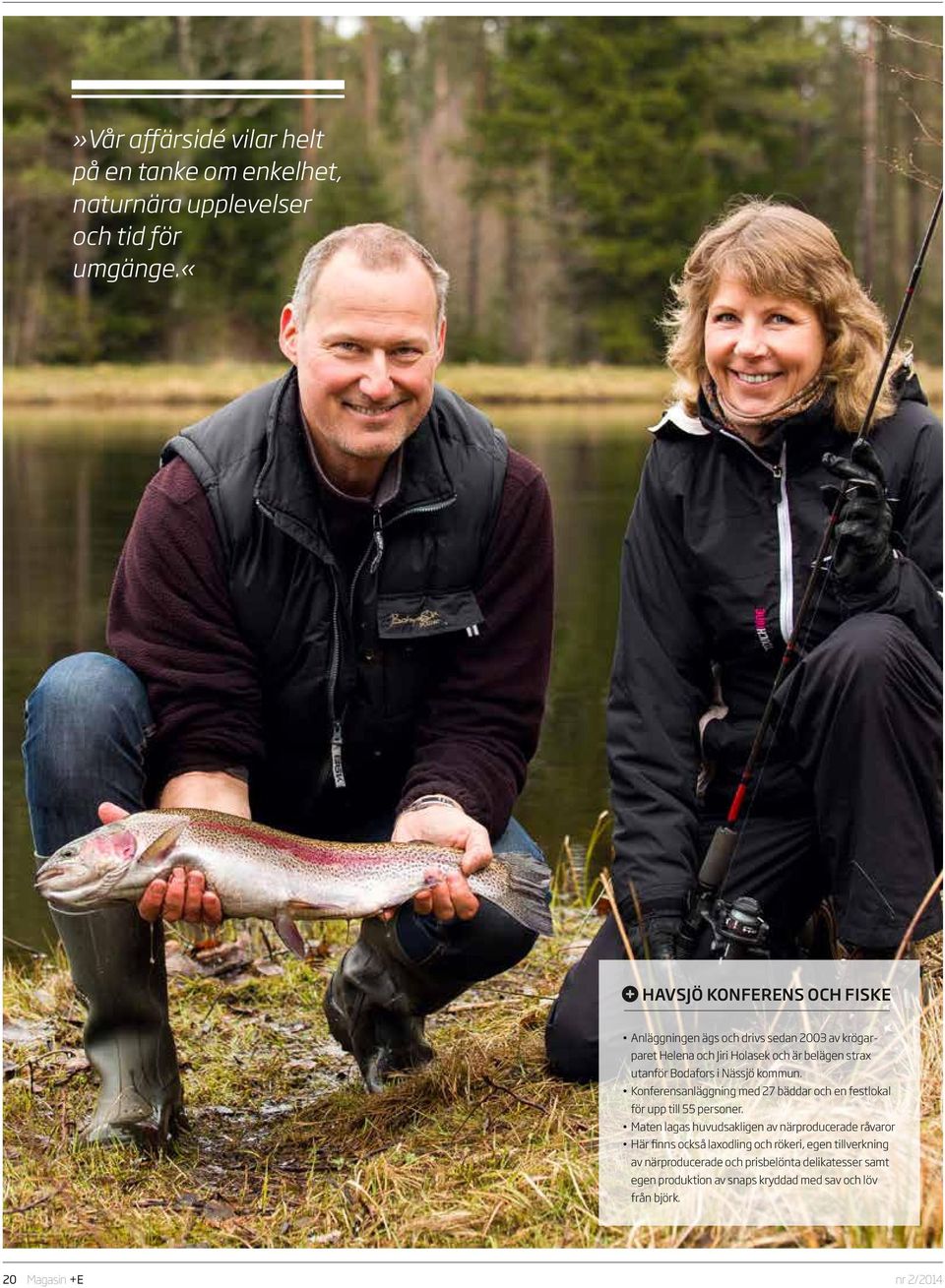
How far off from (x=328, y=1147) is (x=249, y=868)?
0.69 metres

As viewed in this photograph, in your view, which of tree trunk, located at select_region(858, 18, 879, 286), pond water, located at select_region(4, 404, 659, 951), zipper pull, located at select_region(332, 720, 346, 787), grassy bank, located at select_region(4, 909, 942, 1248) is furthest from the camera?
tree trunk, located at select_region(858, 18, 879, 286)

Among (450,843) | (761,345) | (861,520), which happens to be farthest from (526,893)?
(761,345)

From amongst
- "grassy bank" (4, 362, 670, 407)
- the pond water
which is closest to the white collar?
the pond water

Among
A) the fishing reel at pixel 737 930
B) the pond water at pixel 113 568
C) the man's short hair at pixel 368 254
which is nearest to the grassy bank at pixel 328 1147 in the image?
the fishing reel at pixel 737 930

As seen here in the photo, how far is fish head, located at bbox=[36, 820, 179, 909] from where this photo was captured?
2.98 metres

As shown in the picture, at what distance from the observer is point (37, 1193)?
3.04 m

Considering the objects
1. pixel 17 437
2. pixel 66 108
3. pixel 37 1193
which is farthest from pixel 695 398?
pixel 66 108

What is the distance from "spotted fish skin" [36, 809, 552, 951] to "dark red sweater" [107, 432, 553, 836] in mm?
272

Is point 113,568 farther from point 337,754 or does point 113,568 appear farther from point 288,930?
point 288,930

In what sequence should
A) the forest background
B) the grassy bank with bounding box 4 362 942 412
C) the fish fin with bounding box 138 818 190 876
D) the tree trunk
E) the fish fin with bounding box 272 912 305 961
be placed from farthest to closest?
the tree trunk → the forest background → the grassy bank with bounding box 4 362 942 412 → the fish fin with bounding box 272 912 305 961 → the fish fin with bounding box 138 818 190 876

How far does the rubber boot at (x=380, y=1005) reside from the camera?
3.57m

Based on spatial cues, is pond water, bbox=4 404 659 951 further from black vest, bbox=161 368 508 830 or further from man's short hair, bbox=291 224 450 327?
man's short hair, bbox=291 224 450 327

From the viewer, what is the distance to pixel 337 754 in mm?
3557

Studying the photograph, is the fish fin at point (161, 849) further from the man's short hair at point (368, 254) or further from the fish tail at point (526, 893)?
the man's short hair at point (368, 254)
